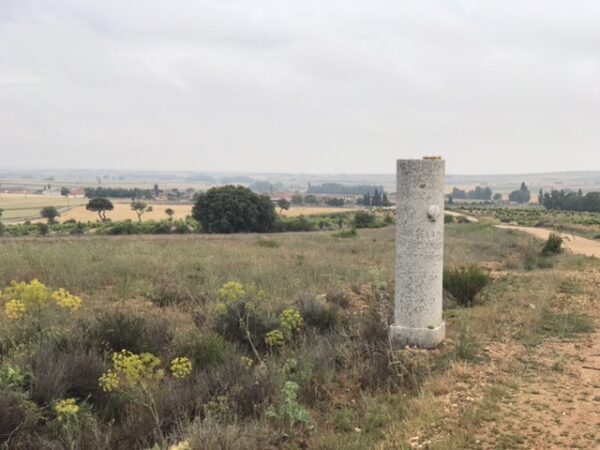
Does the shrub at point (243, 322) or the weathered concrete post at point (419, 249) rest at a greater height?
the weathered concrete post at point (419, 249)

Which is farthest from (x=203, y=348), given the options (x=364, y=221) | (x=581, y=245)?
(x=364, y=221)

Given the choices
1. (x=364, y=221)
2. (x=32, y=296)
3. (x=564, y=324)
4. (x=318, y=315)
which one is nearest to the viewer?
(x=32, y=296)

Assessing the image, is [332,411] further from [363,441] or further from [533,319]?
[533,319]

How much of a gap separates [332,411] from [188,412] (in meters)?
1.21

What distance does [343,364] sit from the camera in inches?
222

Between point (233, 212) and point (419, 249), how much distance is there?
49.3 metres

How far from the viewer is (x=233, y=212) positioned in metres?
54.8

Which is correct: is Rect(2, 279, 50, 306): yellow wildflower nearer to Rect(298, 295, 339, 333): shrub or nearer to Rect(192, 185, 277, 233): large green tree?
Rect(298, 295, 339, 333): shrub

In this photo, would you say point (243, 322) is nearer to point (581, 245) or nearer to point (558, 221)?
point (581, 245)

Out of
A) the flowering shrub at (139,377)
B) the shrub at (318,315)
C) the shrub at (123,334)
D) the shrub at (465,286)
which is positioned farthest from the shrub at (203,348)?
the shrub at (465,286)

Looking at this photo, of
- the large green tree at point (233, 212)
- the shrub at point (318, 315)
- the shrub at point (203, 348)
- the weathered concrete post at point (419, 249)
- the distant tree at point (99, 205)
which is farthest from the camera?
the distant tree at point (99, 205)

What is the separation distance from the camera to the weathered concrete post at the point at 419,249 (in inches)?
240

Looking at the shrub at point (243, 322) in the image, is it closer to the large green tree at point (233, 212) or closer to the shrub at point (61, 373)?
the shrub at point (61, 373)

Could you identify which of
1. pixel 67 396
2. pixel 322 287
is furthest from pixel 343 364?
pixel 322 287
